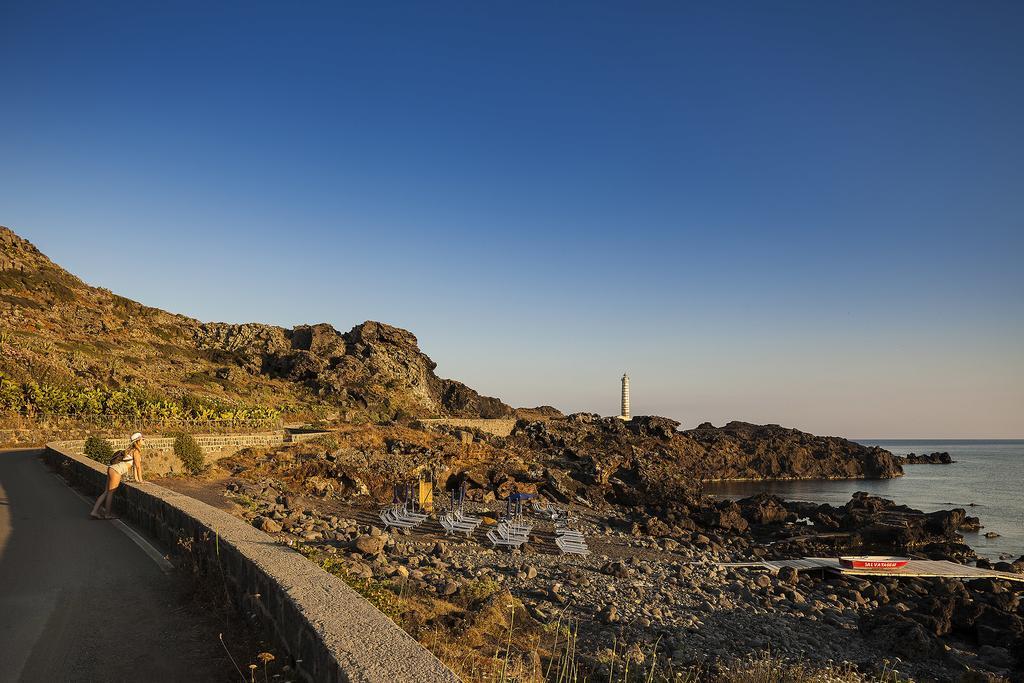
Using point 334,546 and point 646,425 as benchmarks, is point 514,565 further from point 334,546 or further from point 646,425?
point 646,425

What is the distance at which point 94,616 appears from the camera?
242 inches

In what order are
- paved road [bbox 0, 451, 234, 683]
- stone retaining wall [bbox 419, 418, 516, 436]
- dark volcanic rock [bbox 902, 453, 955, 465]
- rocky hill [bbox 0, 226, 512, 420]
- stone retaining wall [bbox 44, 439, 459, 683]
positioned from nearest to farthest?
stone retaining wall [bbox 44, 439, 459, 683]
paved road [bbox 0, 451, 234, 683]
rocky hill [bbox 0, 226, 512, 420]
stone retaining wall [bbox 419, 418, 516, 436]
dark volcanic rock [bbox 902, 453, 955, 465]

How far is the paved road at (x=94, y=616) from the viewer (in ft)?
16.4

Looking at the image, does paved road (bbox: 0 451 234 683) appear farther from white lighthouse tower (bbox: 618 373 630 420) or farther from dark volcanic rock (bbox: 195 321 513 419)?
white lighthouse tower (bbox: 618 373 630 420)

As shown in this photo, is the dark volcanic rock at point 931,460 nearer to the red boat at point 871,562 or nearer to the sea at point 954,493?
the sea at point 954,493

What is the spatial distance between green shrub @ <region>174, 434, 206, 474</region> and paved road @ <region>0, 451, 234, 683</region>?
52.8 feet

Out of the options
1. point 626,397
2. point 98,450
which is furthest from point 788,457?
point 98,450

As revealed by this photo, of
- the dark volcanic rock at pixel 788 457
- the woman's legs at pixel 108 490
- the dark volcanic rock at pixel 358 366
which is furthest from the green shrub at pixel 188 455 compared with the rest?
the dark volcanic rock at pixel 788 457

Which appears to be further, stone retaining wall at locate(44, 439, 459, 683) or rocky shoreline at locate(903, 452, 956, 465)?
rocky shoreline at locate(903, 452, 956, 465)

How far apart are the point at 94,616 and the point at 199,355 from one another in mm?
74457

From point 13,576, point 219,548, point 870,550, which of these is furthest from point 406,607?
point 870,550

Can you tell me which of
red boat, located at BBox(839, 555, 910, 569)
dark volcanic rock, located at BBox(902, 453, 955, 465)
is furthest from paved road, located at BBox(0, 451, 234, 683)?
dark volcanic rock, located at BBox(902, 453, 955, 465)

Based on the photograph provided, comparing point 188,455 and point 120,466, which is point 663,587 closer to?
point 120,466

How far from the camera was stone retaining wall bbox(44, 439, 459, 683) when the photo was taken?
368 cm
